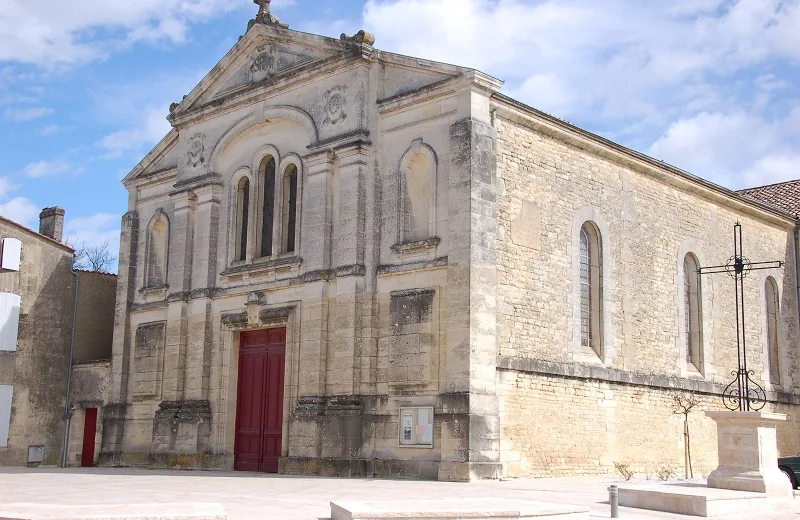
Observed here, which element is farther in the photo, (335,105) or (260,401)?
(260,401)

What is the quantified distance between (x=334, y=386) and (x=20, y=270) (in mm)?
10044

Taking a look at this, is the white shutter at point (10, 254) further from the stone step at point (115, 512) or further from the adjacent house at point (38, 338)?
the stone step at point (115, 512)

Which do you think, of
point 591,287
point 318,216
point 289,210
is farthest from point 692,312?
point 289,210

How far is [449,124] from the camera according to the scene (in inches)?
715

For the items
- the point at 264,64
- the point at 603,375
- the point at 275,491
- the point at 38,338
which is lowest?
the point at 275,491

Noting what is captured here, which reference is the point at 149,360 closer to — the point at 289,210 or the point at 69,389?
the point at 69,389

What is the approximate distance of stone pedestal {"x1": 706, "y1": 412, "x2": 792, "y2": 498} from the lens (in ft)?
45.0

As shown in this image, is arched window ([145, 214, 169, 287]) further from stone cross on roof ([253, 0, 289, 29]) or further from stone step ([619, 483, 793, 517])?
stone step ([619, 483, 793, 517])

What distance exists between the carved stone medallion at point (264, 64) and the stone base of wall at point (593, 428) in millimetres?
8949

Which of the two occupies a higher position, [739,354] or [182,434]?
[739,354]

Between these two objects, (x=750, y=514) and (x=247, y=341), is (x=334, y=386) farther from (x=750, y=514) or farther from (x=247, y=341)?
(x=750, y=514)

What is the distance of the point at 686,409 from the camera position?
69.7ft

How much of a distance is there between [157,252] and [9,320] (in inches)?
154

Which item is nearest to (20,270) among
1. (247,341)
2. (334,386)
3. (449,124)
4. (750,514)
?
(247,341)
